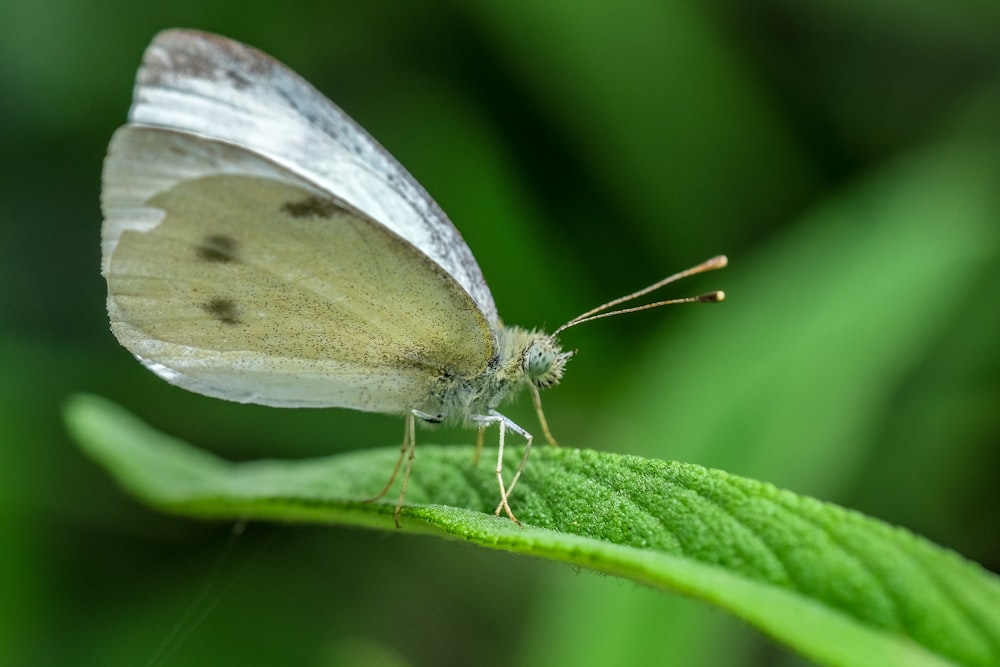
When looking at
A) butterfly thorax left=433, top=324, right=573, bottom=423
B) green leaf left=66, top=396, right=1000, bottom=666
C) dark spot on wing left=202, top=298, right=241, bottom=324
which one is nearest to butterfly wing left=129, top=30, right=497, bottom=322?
butterfly thorax left=433, top=324, right=573, bottom=423

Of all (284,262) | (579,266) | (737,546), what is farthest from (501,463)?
(579,266)

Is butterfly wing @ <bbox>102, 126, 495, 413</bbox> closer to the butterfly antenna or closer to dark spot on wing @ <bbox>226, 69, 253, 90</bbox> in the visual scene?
dark spot on wing @ <bbox>226, 69, 253, 90</bbox>

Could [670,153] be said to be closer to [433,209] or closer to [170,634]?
[433,209]

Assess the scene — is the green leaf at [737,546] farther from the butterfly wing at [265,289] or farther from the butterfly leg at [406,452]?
the butterfly wing at [265,289]

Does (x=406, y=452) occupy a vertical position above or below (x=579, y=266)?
below

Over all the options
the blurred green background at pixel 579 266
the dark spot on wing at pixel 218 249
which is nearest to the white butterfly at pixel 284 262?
the dark spot on wing at pixel 218 249

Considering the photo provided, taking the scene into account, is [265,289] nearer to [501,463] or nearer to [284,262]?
[284,262]

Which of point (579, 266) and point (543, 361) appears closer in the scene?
point (543, 361)
